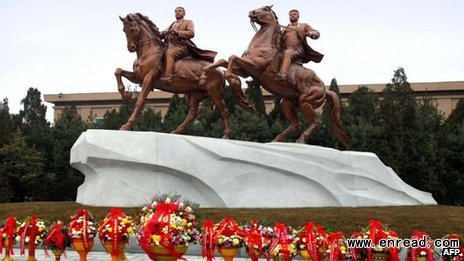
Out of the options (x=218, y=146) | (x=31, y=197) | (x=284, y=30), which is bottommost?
(x=31, y=197)

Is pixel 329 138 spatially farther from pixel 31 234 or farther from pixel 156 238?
pixel 156 238

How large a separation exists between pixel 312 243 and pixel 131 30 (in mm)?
8844

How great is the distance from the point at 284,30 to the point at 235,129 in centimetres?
1005

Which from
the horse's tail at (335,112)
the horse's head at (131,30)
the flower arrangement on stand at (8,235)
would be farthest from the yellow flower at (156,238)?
the horse's tail at (335,112)

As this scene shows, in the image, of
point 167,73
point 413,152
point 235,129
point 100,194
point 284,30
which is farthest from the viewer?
point 235,129

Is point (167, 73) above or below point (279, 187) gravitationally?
above

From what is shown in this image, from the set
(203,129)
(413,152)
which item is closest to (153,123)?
(203,129)

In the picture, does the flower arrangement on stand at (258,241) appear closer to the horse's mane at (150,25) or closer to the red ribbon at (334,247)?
the red ribbon at (334,247)

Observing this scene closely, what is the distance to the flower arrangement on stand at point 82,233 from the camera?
732 cm

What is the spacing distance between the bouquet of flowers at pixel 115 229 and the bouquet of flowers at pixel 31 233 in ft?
3.33

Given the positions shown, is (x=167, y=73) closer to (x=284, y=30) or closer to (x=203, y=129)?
(x=284, y=30)

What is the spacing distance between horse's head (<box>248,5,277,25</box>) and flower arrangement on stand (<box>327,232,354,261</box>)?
→ 8856 millimetres

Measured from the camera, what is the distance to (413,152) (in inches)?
901

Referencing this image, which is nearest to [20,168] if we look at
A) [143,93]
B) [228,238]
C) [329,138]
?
[143,93]
